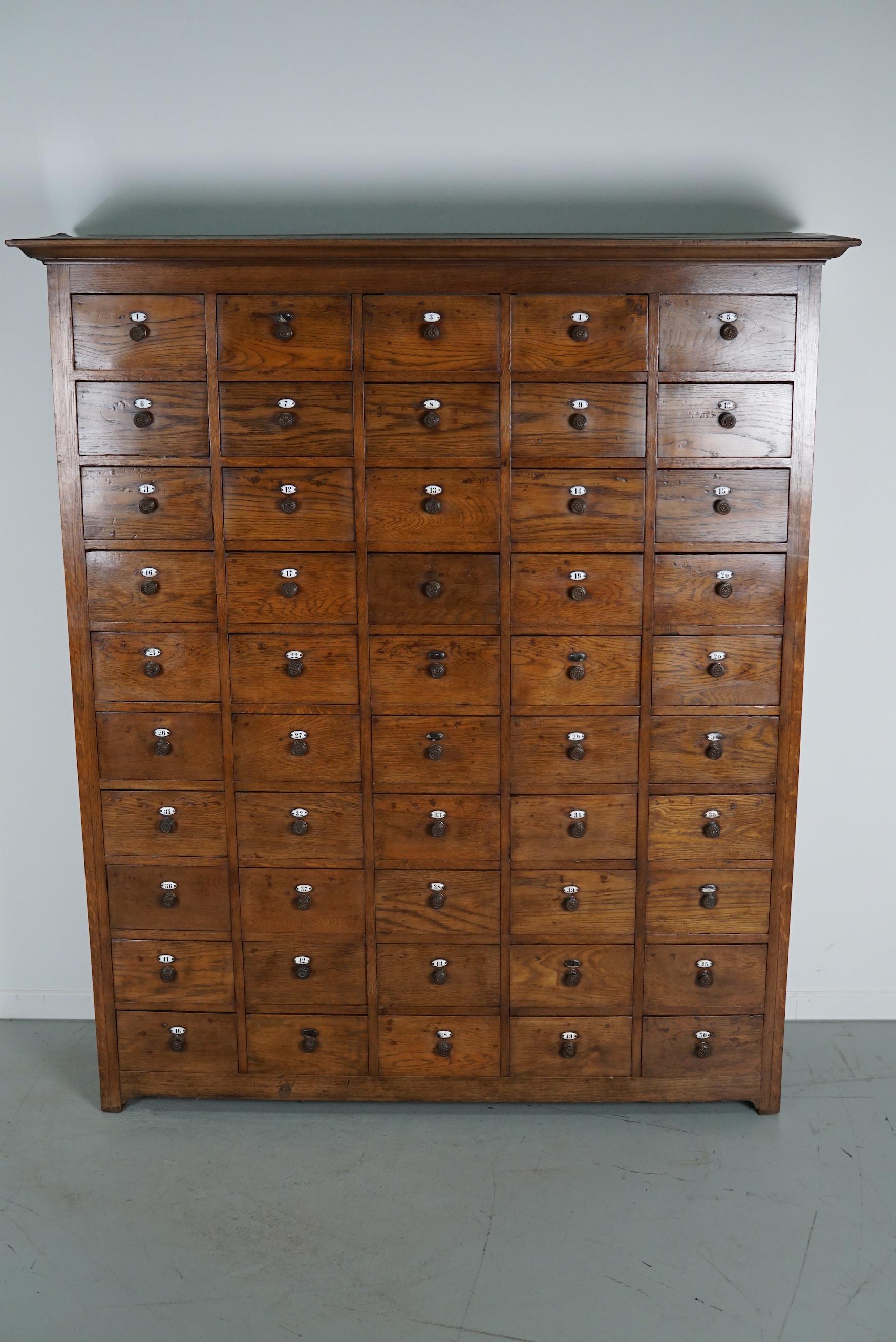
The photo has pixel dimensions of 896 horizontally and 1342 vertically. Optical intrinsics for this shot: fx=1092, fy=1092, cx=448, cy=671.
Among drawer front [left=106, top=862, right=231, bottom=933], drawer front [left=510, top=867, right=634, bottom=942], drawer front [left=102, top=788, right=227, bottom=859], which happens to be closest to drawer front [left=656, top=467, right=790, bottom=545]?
drawer front [left=510, top=867, right=634, bottom=942]

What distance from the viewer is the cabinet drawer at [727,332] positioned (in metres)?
3.02

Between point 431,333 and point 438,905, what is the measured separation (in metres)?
1.66

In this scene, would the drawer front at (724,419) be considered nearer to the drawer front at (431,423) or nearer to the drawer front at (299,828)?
the drawer front at (431,423)

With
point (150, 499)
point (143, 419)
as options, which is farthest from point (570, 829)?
point (143, 419)

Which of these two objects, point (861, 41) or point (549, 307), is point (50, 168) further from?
point (861, 41)

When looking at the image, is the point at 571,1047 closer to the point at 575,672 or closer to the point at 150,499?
the point at 575,672

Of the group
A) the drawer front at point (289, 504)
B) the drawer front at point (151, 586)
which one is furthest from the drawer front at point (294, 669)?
the drawer front at point (289, 504)

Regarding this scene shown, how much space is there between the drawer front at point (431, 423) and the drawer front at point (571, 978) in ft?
4.85

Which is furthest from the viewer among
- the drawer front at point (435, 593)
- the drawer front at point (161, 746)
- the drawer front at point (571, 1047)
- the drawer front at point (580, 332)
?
the drawer front at point (571, 1047)

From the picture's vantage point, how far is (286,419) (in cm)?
305

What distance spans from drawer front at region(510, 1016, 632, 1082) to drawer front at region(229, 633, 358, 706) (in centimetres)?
116

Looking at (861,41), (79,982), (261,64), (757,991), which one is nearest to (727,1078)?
(757,991)

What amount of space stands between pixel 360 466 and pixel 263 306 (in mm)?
515

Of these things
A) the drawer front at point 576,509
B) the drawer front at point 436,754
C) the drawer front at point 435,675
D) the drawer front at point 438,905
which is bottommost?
the drawer front at point 438,905
